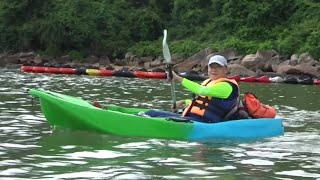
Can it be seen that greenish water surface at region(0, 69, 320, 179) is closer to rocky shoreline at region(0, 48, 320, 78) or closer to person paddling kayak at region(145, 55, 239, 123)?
person paddling kayak at region(145, 55, 239, 123)

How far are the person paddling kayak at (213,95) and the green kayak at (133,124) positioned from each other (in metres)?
0.20

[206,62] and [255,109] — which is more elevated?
[206,62]

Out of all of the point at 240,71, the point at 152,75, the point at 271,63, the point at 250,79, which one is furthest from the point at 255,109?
the point at 271,63

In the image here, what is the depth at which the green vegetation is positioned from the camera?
29.4 m

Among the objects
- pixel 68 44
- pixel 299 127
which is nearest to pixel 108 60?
pixel 68 44

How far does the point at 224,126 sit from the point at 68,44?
27.0 metres

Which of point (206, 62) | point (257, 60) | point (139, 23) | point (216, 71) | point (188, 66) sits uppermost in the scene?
point (139, 23)

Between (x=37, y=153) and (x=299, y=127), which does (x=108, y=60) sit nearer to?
(x=299, y=127)

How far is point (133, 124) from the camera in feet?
23.0

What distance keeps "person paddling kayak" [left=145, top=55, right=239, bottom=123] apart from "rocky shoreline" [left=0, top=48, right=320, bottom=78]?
13.4 metres

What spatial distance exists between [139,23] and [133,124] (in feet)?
91.7

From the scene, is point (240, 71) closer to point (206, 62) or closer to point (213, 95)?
point (206, 62)

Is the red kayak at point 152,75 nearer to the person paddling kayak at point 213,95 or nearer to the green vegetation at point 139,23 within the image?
the green vegetation at point 139,23

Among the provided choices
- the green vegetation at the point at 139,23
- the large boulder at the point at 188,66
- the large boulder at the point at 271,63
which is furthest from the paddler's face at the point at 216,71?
the green vegetation at the point at 139,23
